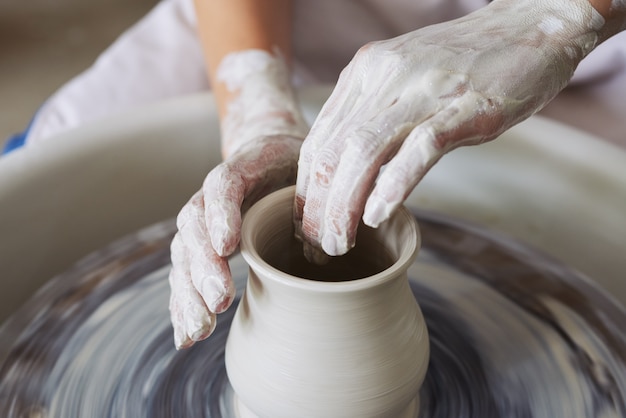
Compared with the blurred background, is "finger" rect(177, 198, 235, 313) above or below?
above

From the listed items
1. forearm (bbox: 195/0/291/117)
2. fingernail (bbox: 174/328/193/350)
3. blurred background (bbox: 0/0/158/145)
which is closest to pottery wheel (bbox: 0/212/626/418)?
fingernail (bbox: 174/328/193/350)

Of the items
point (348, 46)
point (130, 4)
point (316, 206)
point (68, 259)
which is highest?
point (316, 206)

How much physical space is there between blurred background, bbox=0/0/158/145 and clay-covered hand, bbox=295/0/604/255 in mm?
2472

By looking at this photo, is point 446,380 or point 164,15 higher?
point 164,15

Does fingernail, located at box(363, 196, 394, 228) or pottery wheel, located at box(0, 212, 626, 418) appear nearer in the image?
fingernail, located at box(363, 196, 394, 228)

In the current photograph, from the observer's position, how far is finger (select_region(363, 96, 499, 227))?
77 centimetres

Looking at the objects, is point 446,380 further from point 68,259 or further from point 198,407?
point 68,259

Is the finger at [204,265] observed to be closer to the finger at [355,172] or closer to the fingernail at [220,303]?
the fingernail at [220,303]

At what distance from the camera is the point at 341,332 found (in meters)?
0.80

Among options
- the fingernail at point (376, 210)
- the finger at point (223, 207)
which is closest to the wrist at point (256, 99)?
the finger at point (223, 207)

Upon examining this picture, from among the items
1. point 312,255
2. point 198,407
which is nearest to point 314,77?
point 312,255

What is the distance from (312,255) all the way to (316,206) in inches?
3.6

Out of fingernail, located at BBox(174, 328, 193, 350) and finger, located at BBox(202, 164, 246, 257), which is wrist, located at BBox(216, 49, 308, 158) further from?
fingernail, located at BBox(174, 328, 193, 350)

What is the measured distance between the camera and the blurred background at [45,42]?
322cm
